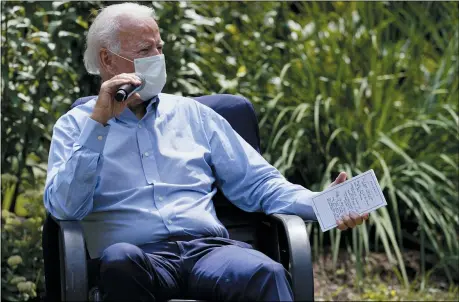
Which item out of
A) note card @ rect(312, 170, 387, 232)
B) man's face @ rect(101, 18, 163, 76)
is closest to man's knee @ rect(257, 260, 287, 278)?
note card @ rect(312, 170, 387, 232)

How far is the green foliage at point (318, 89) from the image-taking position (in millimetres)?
4887

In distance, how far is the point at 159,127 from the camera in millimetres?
3562

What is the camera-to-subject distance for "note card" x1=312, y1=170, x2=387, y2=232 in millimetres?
3146

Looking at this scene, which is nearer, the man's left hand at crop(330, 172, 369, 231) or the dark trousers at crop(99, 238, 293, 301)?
the dark trousers at crop(99, 238, 293, 301)

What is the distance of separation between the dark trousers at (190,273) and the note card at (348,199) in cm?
25

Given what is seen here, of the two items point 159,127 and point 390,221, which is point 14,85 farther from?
point 390,221

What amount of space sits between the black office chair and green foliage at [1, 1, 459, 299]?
1.26 meters

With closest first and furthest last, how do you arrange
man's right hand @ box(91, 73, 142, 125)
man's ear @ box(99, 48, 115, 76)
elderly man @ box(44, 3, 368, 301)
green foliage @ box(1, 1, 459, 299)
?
elderly man @ box(44, 3, 368, 301) < man's right hand @ box(91, 73, 142, 125) < man's ear @ box(99, 48, 115, 76) < green foliage @ box(1, 1, 459, 299)

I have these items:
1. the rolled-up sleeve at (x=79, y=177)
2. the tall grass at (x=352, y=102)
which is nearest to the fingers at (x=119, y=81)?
the rolled-up sleeve at (x=79, y=177)

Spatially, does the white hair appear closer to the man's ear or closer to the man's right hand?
the man's ear

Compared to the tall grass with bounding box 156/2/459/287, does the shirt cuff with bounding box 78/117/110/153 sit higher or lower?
higher

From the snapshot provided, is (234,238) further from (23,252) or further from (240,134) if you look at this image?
(23,252)

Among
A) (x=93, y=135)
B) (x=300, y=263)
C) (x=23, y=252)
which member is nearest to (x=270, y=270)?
(x=300, y=263)

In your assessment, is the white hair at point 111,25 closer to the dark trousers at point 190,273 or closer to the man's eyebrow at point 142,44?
the man's eyebrow at point 142,44
